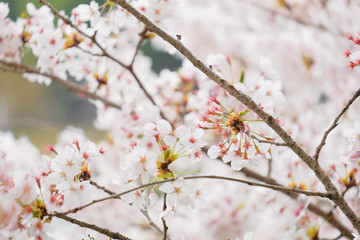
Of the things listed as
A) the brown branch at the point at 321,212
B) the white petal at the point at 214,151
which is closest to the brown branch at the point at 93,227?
the white petal at the point at 214,151

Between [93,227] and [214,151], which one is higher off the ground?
[214,151]

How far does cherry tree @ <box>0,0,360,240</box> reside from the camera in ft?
2.61

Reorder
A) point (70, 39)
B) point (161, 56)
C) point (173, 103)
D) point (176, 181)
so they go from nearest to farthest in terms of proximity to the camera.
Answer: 1. point (176, 181)
2. point (70, 39)
3. point (173, 103)
4. point (161, 56)

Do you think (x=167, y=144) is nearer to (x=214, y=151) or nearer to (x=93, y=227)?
(x=214, y=151)

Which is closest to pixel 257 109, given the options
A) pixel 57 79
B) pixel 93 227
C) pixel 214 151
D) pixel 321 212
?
pixel 214 151

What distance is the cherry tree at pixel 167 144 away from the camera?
796mm

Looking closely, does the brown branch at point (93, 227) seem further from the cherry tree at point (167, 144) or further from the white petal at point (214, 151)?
the white petal at point (214, 151)

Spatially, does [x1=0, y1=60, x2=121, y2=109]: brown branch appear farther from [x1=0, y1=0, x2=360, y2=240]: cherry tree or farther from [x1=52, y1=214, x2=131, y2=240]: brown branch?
[x1=52, y1=214, x2=131, y2=240]: brown branch

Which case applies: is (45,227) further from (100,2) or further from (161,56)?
(161,56)

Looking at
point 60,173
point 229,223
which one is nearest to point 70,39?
point 60,173

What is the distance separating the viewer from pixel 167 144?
2.62 ft

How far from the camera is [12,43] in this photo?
121 cm

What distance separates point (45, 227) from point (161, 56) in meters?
8.82

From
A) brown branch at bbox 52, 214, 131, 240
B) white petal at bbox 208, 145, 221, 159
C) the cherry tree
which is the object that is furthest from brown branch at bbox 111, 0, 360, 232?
brown branch at bbox 52, 214, 131, 240
